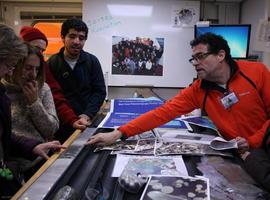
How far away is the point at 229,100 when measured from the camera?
1.50 metres

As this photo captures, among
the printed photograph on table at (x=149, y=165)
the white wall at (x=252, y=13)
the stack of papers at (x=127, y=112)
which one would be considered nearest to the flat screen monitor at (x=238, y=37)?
the white wall at (x=252, y=13)

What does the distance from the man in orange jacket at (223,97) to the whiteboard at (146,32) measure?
85.1 inches

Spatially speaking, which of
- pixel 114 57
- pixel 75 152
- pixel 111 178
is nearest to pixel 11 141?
pixel 75 152

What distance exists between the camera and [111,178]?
0.98 meters

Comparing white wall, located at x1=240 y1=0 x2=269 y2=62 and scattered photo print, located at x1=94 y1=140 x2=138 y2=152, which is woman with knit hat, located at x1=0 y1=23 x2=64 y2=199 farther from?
white wall, located at x1=240 y1=0 x2=269 y2=62

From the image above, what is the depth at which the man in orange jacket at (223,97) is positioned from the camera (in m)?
1.48

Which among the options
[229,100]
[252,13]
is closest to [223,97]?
Answer: [229,100]

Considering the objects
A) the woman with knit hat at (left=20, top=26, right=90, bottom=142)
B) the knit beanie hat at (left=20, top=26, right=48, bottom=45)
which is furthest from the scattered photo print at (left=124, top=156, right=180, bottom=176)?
the knit beanie hat at (left=20, top=26, right=48, bottom=45)

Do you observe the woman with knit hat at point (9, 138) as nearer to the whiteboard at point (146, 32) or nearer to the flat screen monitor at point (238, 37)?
the flat screen monitor at point (238, 37)

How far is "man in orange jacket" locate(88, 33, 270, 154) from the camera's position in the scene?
148cm

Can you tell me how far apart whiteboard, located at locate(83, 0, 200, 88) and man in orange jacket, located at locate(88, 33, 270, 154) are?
2.16 metres

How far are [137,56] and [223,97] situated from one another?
2303mm

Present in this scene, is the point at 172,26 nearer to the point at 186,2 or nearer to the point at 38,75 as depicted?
the point at 186,2

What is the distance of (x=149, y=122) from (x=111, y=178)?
1.74ft
